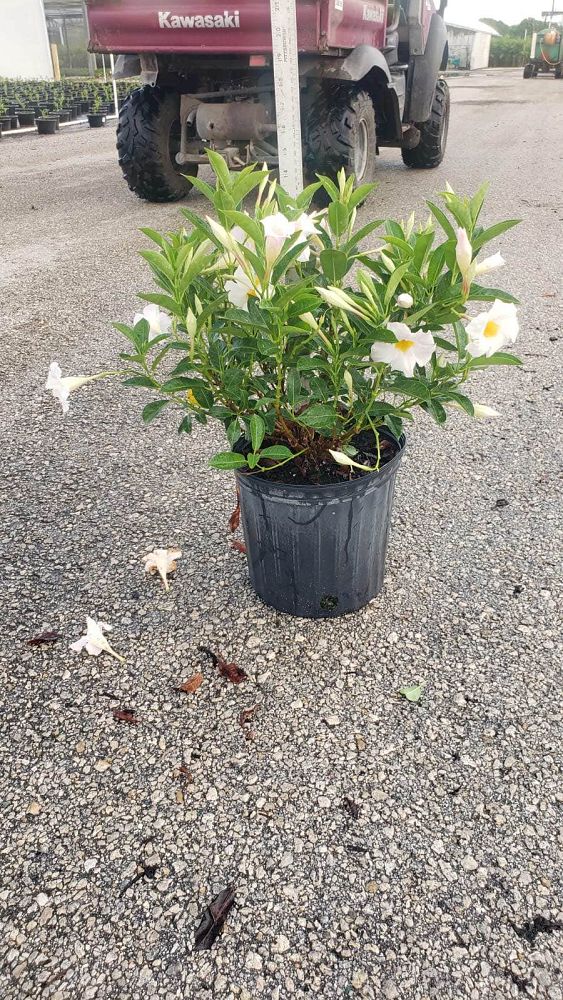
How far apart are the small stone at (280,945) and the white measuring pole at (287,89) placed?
252cm

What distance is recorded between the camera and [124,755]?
1865mm

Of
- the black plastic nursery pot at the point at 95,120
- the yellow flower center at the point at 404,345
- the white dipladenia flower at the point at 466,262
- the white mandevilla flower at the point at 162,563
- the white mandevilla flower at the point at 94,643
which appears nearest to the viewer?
the white dipladenia flower at the point at 466,262

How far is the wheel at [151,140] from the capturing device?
6777 mm

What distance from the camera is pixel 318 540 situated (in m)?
2.12

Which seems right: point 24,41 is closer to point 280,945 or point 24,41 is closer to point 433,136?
point 433,136

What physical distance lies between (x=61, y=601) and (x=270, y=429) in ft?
3.11

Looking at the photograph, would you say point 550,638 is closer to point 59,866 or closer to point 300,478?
point 300,478

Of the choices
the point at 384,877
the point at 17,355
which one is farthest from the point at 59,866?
the point at 17,355

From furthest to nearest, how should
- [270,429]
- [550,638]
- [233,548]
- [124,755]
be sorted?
[233,548] < [550,638] < [270,429] < [124,755]

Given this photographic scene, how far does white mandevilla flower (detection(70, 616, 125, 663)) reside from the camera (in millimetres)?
2141

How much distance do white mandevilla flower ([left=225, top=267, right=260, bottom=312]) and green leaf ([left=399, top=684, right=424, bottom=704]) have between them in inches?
43.4

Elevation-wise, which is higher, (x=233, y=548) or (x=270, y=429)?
(x=270, y=429)

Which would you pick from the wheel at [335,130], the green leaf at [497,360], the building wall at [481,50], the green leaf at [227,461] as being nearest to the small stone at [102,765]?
the green leaf at [227,461]

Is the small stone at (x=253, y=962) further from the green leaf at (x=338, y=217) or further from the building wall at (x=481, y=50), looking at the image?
the building wall at (x=481, y=50)
